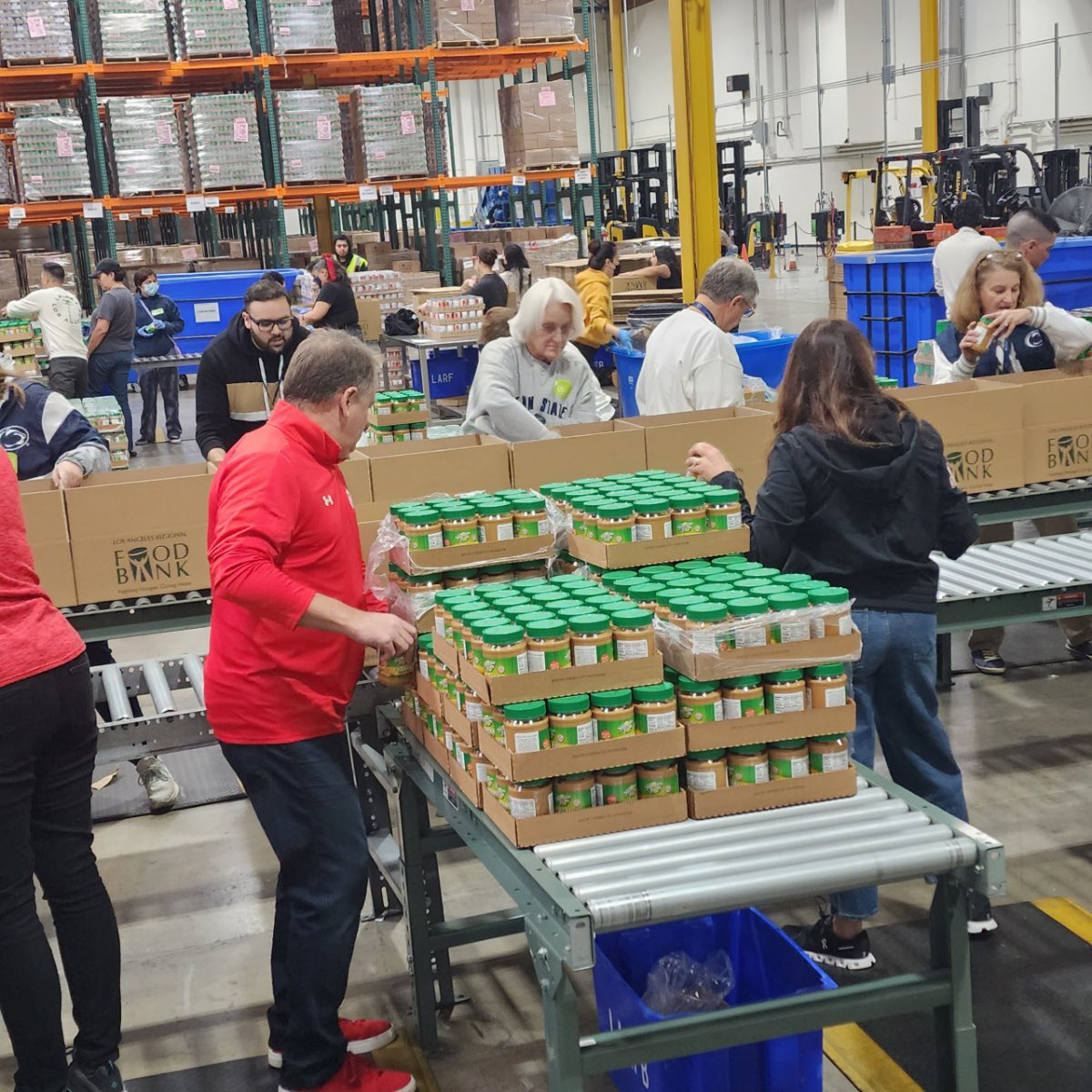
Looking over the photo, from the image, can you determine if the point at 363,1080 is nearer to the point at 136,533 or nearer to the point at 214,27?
the point at 136,533

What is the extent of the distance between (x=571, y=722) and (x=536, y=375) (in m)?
2.76

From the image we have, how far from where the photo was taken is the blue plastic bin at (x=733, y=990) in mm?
2729

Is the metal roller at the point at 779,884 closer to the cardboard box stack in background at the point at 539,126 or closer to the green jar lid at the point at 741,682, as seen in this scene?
the green jar lid at the point at 741,682

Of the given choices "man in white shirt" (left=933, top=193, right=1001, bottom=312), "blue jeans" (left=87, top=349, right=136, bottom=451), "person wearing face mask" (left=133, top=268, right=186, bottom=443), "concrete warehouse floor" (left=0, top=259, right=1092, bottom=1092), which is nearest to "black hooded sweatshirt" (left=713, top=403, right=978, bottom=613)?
"concrete warehouse floor" (left=0, top=259, right=1092, bottom=1092)

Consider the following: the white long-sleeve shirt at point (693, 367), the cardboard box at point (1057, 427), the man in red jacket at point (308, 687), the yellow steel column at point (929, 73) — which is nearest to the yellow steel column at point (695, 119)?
the white long-sleeve shirt at point (693, 367)

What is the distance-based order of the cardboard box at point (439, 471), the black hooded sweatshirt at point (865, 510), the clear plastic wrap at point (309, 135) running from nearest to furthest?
the black hooded sweatshirt at point (865, 510) → the cardboard box at point (439, 471) → the clear plastic wrap at point (309, 135)

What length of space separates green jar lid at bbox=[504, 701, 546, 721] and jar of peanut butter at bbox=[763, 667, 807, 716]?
17.7 inches

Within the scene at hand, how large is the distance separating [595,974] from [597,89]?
3316 centimetres

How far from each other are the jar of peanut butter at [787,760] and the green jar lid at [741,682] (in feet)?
0.40

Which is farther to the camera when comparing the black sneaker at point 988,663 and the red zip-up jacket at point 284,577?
the black sneaker at point 988,663

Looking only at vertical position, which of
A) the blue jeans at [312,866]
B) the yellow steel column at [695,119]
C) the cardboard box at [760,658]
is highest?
the yellow steel column at [695,119]

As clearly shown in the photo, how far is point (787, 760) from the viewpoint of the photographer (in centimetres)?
253

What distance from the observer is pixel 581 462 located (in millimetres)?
4609

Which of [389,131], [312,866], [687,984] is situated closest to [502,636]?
[312,866]
